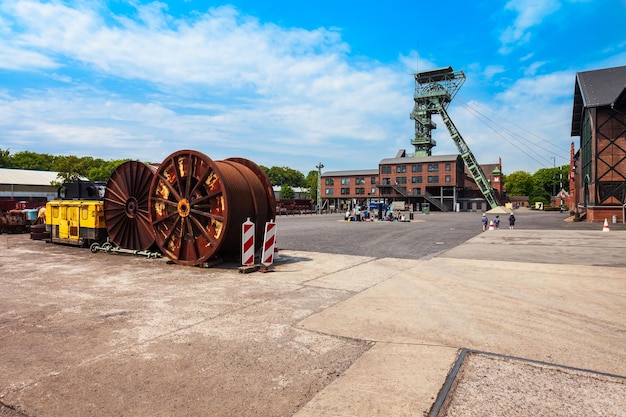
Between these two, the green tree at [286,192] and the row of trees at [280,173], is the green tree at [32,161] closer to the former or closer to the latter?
the row of trees at [280,173]

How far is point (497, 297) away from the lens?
6734mm

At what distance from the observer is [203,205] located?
10188 millimetres

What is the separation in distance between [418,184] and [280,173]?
71939 millimetres

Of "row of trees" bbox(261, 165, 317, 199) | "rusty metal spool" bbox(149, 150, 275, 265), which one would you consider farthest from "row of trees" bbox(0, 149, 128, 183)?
"rusty metal spool" bbox(149, 150, 275, 265)

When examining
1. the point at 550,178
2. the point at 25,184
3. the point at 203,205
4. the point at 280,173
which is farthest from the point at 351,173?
the point at 203,205

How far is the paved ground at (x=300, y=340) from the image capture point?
10.4 ft

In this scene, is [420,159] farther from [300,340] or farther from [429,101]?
[300,340]

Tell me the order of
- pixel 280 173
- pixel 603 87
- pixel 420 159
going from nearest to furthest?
pixel 603 87, pixel 420 159, pixel 280 173

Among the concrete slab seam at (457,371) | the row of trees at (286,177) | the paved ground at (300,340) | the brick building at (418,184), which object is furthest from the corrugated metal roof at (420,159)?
the concrete slab seam at (457,371)

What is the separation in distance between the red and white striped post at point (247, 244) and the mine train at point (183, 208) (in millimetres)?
414

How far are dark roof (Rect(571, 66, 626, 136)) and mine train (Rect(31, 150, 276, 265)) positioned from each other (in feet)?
107

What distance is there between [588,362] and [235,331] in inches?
158

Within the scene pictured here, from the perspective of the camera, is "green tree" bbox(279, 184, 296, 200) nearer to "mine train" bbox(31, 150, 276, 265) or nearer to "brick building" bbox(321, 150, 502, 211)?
"brick building" bbox(321, 150, 502, 211)

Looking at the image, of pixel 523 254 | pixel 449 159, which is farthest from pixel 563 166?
pixel 523 254
